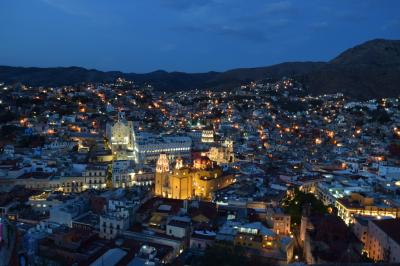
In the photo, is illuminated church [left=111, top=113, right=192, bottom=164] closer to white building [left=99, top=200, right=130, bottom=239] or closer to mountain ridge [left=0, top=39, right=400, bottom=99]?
white building [left=99, top=200, right=130, bottom=239]

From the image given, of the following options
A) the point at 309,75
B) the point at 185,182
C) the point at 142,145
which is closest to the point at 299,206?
the point at 185,182

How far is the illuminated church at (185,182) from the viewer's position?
2953cm

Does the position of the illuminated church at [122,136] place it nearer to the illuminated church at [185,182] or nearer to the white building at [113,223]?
the illuminated church at [185,182]

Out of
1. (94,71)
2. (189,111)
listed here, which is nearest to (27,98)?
(189,111)

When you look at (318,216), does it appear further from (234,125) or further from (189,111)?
(189,111)

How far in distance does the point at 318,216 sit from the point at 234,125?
147ft

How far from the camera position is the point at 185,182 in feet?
96.9

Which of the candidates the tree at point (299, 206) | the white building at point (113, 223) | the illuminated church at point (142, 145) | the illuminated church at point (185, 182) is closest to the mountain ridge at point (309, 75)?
the illuminated church at point (142, 145)

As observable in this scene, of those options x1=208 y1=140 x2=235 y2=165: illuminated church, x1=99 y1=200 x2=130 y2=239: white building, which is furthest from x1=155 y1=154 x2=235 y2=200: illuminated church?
x1=208 y1=140 x2=235 y2=165: illuminated church

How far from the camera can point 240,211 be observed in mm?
24344

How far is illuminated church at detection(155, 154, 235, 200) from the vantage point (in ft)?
96.9

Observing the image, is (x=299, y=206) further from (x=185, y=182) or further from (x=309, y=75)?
(x=309, y=75)

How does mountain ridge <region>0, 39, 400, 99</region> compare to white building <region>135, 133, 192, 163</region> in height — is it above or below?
above

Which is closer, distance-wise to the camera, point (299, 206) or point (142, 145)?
point (299, 206)
